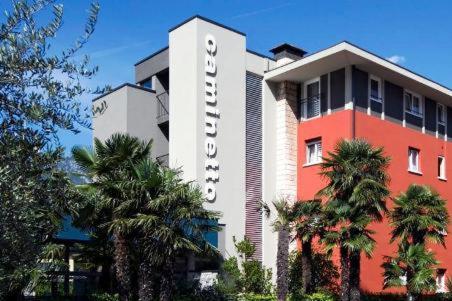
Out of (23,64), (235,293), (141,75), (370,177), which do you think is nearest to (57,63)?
(23,64)

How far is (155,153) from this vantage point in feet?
90.4

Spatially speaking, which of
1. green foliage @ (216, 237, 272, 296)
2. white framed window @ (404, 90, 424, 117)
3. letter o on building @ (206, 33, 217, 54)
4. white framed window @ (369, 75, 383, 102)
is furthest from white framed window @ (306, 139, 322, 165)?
letter o on building @ (206, 33, 217, 54)

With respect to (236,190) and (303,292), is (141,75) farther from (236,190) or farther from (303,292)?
(303,292)

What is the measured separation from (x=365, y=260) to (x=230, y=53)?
972 centimetres

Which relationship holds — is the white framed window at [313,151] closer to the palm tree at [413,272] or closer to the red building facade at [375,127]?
the red building facade at [375,127]

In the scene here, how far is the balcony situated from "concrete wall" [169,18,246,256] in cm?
181

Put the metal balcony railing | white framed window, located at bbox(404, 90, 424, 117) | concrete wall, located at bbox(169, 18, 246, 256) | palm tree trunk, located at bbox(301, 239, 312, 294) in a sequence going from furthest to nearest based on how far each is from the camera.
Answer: white framed window, located at bbox(404, 90, 424, 117) → the metal balcony railing → concrete wall, located at bbox(169, 18, 246, 256) → palm tree trunk, located at bbox(301, 239, 312, 294)

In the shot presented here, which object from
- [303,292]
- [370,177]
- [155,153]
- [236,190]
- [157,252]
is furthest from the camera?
[155,153]

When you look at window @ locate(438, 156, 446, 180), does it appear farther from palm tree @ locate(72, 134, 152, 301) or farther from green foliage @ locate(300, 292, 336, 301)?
palm tree @ locate(72, 134, 152, 301)

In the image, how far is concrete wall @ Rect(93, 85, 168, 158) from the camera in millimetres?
27062

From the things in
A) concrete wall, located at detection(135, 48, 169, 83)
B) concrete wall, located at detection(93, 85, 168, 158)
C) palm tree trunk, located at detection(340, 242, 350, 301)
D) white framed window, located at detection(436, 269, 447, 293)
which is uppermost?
concrete wall, located at detection(135, 48, 169, 83)

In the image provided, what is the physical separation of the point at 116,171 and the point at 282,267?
6.18 meters

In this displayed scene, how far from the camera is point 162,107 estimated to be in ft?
90.7

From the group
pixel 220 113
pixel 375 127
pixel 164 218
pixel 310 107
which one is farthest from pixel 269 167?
pixel 164 218
